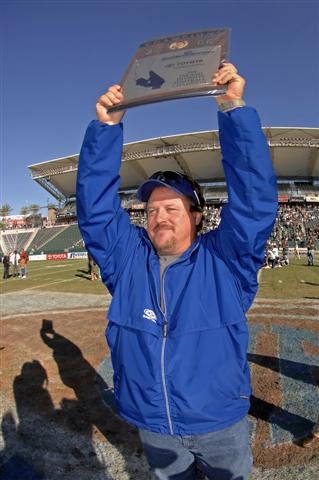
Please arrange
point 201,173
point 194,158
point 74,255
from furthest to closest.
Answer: point 201,173, point 194,158, point 74,255

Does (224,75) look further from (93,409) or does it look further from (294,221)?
(294,221)

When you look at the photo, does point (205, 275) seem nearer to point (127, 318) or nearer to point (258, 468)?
point (127, 318)

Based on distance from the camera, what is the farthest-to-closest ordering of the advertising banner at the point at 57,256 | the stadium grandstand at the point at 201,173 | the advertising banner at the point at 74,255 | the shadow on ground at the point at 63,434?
the stadium grandstand at the point at 201,173
the advertising banner at the point at 57,256
the advertising banner at the point at 74,255
the shadow on ground at the point at 63,434

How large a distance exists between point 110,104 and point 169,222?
0.76m

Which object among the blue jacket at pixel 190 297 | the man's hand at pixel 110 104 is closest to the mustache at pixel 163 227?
the blue jacket at pixel 190 297

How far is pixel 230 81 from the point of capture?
1.91 metres

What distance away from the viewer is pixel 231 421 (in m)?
2.13

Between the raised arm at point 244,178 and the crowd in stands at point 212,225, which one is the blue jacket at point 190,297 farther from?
the crowd in stands at point 212,225

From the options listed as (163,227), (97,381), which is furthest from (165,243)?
(97,381)

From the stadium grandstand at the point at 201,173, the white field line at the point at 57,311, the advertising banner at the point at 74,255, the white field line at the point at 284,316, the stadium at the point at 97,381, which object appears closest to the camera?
the stadium at the point at 97,381

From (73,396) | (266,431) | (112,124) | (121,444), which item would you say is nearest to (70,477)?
(121,444)

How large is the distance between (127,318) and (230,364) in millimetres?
653

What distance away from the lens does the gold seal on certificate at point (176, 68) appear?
1886 mm

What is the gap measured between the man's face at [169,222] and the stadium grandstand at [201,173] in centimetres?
4731
